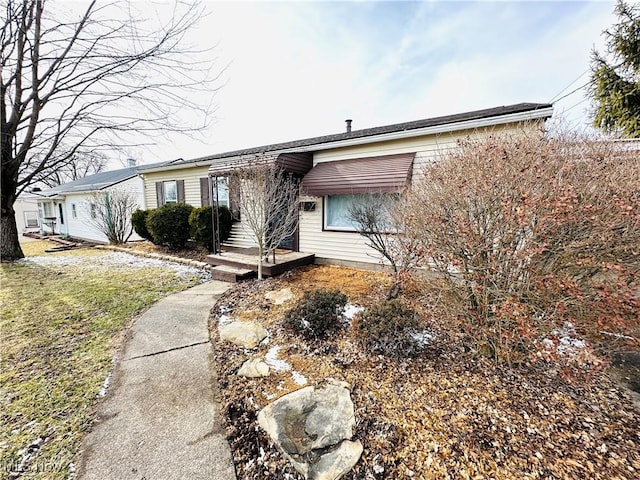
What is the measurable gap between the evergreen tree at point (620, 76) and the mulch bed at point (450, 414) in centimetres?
1101

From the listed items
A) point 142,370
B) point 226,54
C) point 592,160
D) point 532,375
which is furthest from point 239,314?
point 226,54

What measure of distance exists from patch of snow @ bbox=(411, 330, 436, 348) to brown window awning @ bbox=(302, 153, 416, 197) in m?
2.93

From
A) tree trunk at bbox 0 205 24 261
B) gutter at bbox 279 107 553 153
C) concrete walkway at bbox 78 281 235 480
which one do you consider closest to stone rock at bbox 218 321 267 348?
concrete walkway at bbox 78 281 235 480

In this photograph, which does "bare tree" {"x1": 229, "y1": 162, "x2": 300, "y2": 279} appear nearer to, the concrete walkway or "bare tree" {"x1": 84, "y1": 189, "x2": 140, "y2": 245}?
the concrete walkway

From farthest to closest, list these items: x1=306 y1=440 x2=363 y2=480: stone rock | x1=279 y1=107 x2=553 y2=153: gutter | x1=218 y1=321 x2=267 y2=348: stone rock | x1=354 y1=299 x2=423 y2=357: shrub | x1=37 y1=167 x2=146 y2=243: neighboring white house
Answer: x1=37 y1=167 x2=146 y2=243: neighboring white house
x1=279 y1=107 x2=553 y2=153: gutter
x1=218 y1=321 x2=267 y2=348: stone rock
x1=354 y1=299 x2=423 y2=357: shrub
x1=306 y1=440 x2=363 y2=480: stone rock

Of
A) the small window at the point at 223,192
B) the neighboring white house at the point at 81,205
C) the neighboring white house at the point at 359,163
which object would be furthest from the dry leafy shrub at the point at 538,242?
the neighboring white house at the point at 81,205

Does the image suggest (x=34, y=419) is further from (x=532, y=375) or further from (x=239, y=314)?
(x=532, y=375)

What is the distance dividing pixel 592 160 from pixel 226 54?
808 cm

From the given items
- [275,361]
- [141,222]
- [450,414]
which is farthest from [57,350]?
[141,222]

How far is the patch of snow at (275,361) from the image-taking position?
10.0 feet

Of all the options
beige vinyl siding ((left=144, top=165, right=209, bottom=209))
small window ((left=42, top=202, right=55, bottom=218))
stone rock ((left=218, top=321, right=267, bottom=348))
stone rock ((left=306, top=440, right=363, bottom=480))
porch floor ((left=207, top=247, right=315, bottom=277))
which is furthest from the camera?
small window ((left=42, top=202, right=55, bottom=218))

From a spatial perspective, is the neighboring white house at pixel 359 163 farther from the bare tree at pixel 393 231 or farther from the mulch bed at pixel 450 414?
the mulch bed at pixel 450 414

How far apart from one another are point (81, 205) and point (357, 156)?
702 inches

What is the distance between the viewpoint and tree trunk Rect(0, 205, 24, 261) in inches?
356
